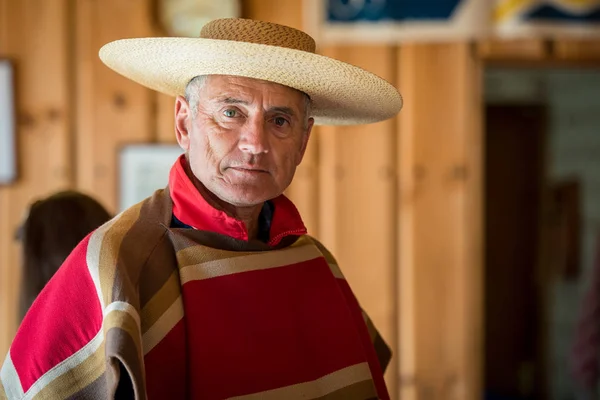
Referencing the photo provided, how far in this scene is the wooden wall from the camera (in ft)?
8.63

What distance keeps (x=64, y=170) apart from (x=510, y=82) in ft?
8.80

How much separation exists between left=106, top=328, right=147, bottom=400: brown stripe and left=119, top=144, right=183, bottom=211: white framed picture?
1740 mm

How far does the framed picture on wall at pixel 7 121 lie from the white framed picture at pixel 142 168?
0.39 m

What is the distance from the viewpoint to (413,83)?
264 centimetres

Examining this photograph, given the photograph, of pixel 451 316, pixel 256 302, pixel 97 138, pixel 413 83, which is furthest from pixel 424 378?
pixel 256 302

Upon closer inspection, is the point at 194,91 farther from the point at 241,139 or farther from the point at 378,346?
the point at 378,346

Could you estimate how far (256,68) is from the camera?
115 centimetres

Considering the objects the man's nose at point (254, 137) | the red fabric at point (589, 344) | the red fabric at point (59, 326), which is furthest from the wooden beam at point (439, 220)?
the red fabric at point (59, 326)

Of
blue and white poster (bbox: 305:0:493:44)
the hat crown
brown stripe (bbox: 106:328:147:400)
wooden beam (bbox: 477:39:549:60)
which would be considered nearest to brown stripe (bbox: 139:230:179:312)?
brown stripe (bbox: 106:328:147:400)

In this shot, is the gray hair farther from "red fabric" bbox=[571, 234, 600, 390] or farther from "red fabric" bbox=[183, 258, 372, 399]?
"red fabric" bbox=[571, 234, 600, 390]

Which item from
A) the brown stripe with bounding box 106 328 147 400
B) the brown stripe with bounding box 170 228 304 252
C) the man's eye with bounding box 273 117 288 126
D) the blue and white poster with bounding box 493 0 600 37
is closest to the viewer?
the brown stripe with bounding box 106 328 147 400

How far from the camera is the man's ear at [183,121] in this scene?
4.10 ft

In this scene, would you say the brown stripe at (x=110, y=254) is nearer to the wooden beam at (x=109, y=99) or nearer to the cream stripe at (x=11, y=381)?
the cream stripe at (x=11, y=381)

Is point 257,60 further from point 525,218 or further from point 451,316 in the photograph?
point 525,218
